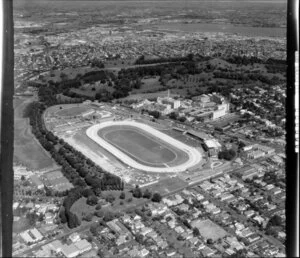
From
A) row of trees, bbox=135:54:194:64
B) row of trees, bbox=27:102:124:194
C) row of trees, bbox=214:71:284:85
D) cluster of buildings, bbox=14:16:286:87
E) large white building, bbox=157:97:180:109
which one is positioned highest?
cluster of buildings, bbox=14:16:286:87

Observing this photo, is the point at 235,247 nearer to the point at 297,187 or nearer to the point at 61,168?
the point at 61,168

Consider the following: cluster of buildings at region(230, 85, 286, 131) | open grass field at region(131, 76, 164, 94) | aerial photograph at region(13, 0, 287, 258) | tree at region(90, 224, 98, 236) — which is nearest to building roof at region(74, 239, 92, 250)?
aerial photograph at region(13, 0, 287, 258)

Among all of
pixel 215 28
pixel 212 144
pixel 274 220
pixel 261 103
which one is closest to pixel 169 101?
pixel 261 103

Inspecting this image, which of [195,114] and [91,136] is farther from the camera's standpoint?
[195,114]

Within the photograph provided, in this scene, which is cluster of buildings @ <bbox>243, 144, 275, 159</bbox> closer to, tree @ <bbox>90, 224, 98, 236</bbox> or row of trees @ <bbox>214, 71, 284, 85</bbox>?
tree @ <bbox>90, 224, 98, 236</bbox>

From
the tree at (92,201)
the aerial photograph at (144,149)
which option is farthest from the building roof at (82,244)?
the tree at (92,201)

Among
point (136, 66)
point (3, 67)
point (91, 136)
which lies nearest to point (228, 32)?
point (136, 66)

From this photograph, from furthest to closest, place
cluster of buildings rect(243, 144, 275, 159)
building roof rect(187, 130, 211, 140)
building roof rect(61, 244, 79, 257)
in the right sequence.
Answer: building roof rect(187, 130, 211, 140) → cluster of buildings rect(243, 144, 275, 159) → building roof rect(61, 244, 79, 257)
